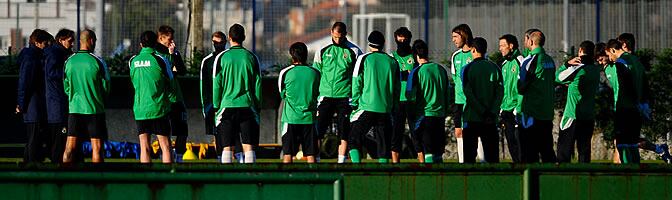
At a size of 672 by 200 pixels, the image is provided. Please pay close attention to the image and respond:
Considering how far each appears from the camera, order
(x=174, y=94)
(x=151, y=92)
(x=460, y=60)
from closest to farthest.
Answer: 1. (x=151, y=92)
2. (x=174, y=94)
3. (x=460, y=60)

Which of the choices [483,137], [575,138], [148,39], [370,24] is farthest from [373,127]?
[370,24]

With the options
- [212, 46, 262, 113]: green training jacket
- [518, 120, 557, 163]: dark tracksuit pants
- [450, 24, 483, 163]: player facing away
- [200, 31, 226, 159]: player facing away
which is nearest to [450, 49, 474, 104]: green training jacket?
[450, 24, 483, 163]: player facing away

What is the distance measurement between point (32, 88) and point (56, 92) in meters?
0.40

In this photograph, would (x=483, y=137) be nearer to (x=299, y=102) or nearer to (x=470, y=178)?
(x=299, y=102)

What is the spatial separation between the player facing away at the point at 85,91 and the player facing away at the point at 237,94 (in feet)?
4.00

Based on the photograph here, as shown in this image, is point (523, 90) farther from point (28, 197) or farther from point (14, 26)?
point (14, 26)

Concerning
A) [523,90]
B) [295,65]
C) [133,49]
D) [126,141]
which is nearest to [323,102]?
[295,65]

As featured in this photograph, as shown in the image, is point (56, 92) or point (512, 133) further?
point (512, 133)

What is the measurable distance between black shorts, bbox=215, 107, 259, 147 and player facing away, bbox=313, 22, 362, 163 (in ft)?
4.47

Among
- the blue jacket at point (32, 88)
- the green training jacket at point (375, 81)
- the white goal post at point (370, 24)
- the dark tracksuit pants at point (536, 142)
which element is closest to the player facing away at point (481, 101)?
the dark tracksuit pants at point (536, 142)

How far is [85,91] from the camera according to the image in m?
18.3

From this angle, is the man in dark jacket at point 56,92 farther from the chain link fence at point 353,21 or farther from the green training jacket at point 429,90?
the chain link fence at point 353,21

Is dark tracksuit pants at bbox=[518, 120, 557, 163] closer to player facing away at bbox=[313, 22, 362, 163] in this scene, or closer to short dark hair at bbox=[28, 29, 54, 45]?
player facing away at bbox=[313, 22, 362, 163]

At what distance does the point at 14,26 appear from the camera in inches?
1224
